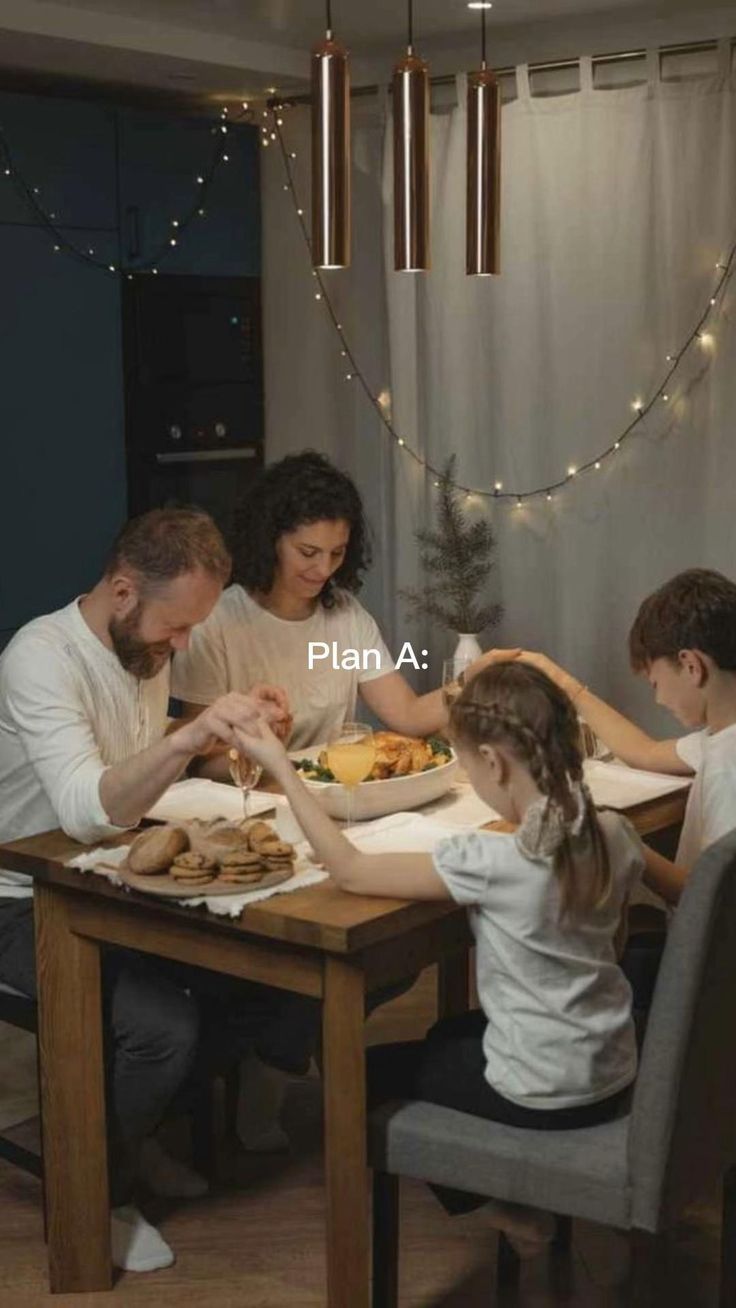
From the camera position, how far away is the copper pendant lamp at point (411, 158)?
260 centimetres

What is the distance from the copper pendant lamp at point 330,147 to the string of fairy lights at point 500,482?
1.98 metres

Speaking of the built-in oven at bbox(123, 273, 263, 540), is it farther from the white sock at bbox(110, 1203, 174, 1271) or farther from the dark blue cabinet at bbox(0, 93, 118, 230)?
the white sock at bbox(110, 1203, 174, 1271)

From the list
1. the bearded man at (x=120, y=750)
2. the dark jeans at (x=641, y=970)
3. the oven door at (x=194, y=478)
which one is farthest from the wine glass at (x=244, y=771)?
the oven door at (x=194, y=478)

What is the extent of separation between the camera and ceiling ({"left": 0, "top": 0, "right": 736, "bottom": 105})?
424 cm

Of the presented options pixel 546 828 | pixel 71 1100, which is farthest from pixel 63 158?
pixel 546 828

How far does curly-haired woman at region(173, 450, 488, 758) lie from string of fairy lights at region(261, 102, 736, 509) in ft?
4.21

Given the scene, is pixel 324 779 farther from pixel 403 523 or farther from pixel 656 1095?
pixel 403 523

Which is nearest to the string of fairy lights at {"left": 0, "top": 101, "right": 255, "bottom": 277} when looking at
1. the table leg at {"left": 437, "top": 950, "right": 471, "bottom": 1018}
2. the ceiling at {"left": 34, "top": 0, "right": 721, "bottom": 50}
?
the ceiling at {"left": 34, "top": 0, "right": 721, "bottom": 50}

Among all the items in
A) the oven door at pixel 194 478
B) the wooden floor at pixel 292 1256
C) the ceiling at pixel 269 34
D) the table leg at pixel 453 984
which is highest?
the ceiling at pixel 269 34

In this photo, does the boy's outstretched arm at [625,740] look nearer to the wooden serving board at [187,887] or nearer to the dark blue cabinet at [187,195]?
the wooden serving board at [187,887]

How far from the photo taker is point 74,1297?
8.79 ft

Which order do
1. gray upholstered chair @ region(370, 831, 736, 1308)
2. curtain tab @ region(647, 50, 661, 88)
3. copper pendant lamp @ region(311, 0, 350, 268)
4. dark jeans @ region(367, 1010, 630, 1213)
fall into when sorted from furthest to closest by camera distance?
1. curtain tab @ region(647, 50, 661, 88)
2. copper pendant lamp @ region(311, 0, 350, 268)
3. dark jeans @ region(367, 1010, 630, 1213)
4. gray upholstered chair @ region(370, 831, 736, 1308)

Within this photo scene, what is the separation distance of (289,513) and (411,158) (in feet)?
3.07

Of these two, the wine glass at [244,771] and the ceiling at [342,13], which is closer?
the wine glass at [244,771]
